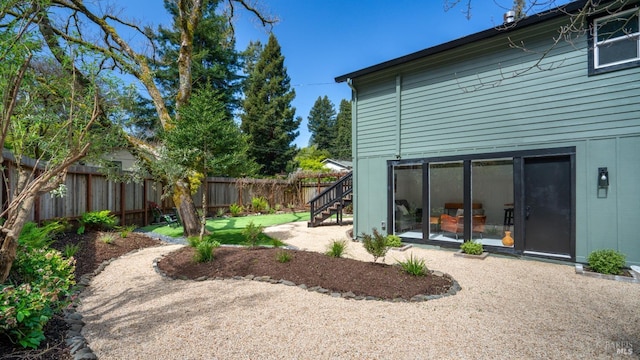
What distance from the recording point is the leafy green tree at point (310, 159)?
26.2 m

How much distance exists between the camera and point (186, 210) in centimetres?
836

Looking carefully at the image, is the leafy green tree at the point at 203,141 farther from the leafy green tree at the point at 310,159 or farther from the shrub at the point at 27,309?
the leafy green tree at the point at 310,159

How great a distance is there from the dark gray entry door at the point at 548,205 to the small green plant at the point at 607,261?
499mm

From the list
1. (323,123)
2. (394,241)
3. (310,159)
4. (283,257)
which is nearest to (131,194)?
(283,257)

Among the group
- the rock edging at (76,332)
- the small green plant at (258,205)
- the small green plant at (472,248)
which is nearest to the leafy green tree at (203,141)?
the rock edging at (76,332)

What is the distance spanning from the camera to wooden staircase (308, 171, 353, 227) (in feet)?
33.8

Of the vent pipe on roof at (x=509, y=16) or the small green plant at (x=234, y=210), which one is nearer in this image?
the vent pipe on roof at (x=509, y=16)

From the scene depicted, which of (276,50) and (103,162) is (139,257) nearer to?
(103,162)

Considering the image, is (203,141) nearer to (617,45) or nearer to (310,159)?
(617,45)

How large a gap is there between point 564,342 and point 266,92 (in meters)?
25.2

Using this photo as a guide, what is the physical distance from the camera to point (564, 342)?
2793 mm

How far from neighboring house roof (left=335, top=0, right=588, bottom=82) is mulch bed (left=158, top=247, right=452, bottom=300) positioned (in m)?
4.17

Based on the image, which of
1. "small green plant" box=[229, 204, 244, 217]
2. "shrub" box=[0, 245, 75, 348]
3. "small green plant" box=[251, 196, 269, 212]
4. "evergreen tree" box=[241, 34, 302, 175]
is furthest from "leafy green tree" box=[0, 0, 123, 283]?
"evergreen tree" box=[241, 34, 302, 175]

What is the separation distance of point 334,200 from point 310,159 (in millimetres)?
18006
